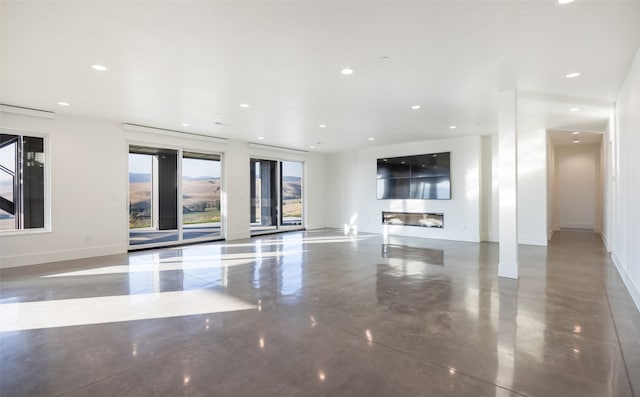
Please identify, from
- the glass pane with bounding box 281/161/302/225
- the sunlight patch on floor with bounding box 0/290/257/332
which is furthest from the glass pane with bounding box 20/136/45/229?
the glass pane with bounding box 281/161/302/225

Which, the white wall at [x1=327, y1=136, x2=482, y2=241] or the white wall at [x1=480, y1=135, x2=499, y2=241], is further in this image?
the white wall at [x1=327, y1=136, x2=482, y2=241]

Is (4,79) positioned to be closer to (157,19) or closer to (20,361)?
(157,19)

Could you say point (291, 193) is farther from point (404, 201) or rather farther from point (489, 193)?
point (489, 193)

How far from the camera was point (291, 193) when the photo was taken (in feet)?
36.3

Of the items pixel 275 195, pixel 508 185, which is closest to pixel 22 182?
pixel 275 195

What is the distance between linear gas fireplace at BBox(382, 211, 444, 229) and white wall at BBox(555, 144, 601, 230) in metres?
5.36

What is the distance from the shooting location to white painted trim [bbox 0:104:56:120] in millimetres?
5367

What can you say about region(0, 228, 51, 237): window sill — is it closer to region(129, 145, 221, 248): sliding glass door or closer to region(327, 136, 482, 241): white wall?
region(129, 145, 221, 248): sliding glass door

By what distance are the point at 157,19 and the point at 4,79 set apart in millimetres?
3122

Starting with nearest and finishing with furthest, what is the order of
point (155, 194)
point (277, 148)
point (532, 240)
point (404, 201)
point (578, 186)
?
1. point (532, 240)
2. point (155, 194)
3. point (404, 201)
4. point (277, 148)
5. point (578, 186)

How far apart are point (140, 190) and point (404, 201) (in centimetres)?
727

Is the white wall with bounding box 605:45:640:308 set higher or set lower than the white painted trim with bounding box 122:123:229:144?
lower

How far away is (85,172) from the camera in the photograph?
638 cm

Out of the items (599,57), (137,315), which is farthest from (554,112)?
(137,315)
